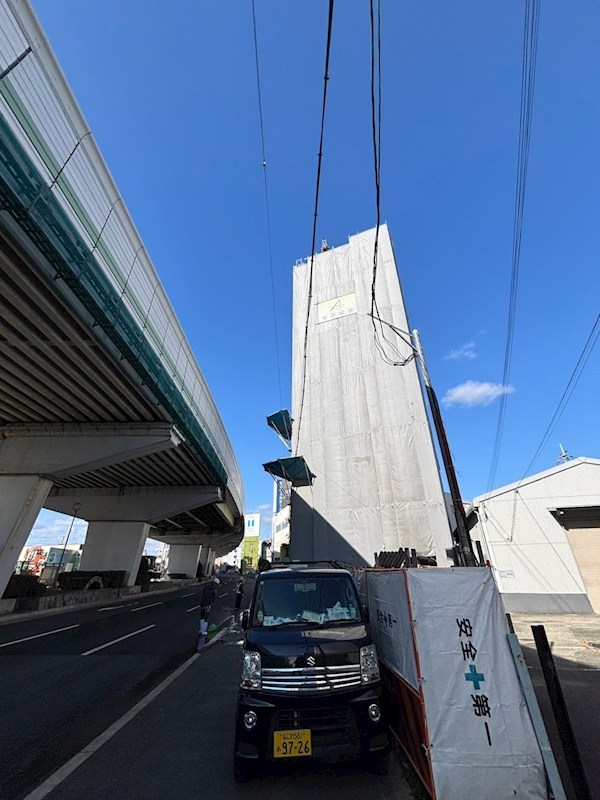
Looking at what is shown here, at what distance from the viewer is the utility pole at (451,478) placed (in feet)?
19.4

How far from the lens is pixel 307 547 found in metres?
19.8

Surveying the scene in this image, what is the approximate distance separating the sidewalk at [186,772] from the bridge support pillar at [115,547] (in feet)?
90.6

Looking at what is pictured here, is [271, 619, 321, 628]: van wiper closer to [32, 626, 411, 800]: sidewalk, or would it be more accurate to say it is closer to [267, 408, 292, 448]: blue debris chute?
[32, 626, 411, 800]: sidewalk

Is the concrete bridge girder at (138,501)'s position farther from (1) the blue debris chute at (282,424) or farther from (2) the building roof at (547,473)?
(2) the building roof at (547,473)

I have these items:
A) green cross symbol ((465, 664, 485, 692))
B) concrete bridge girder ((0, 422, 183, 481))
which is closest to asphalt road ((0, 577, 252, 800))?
green cross symbol ((465, 664, 485, 692))

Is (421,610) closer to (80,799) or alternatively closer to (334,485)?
(80,799)

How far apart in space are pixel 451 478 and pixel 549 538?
13.7 metres

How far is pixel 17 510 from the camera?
57.6ft

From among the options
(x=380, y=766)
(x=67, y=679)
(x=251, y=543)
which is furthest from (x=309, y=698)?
(x=251, y=543)

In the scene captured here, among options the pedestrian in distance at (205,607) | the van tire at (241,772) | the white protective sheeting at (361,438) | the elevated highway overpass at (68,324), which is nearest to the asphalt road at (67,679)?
the pedestrian in distance at (205,607)

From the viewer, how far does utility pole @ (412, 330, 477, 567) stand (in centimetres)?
591

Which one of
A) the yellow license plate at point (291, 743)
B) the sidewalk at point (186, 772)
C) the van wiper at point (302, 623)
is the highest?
the van wiper at point (302, 623)

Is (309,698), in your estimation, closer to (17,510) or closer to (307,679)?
(307,679)

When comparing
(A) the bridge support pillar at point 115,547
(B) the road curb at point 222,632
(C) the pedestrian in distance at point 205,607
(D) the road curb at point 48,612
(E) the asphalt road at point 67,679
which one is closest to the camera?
(E) the asphalt road at point 67,679
